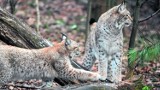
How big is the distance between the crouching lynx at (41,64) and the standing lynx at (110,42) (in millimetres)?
1090

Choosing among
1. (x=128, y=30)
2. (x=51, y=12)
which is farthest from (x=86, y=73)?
(x=51, y=12)

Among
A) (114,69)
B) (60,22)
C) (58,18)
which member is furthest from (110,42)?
(58,18)

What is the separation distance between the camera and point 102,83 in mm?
7809

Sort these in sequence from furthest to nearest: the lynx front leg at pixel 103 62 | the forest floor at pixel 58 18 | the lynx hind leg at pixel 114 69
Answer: the forest floor at pixel 58 18 → the lynx hind leg at pixel 114 69 → the lynx front leg at pixel 103 62

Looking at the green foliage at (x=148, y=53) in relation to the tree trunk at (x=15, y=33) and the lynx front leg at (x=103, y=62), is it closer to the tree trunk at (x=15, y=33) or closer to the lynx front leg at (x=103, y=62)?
the lynx front leg at (x=103, y=62)

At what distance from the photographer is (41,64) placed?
770 centimetres

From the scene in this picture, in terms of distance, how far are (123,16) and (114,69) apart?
1.02 m

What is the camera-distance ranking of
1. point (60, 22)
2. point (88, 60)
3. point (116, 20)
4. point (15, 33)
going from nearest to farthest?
1. point (15, 33)
2. point (116, 20)
3. point (88, 60)
4. point (60, 22)

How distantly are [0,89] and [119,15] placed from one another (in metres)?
2.75

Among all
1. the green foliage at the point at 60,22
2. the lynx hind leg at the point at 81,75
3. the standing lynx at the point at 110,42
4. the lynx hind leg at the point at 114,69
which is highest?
the green foliage at the point at 60,22

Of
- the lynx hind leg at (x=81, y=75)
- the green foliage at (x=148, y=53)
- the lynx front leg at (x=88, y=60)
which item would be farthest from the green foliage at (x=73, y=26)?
the green foliage at (x=148, y=53)

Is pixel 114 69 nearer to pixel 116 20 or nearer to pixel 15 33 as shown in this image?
pixel 116 20

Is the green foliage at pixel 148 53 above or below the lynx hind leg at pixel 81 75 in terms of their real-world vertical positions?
above

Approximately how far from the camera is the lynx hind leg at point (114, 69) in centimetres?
898
